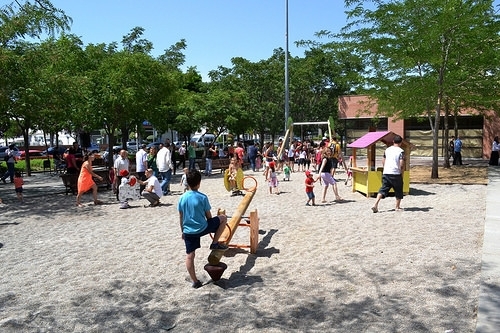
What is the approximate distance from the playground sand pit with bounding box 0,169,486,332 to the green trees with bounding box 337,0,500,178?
6.95 metres

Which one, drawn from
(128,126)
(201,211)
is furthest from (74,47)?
(201,211)

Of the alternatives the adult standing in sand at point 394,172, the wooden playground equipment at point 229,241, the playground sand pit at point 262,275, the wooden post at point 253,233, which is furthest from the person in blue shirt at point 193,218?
the adult standing in sand at point 394,172

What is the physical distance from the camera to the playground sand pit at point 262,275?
4617mm

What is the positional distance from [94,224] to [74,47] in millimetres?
13205

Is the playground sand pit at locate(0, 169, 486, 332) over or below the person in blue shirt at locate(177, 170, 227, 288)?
below

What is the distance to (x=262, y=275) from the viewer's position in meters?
5.98

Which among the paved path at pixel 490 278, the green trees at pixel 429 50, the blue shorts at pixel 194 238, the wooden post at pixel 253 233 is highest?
the green trees at pixel 429 50

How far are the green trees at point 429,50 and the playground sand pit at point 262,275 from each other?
22.8 feet

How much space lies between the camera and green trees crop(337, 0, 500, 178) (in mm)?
14859

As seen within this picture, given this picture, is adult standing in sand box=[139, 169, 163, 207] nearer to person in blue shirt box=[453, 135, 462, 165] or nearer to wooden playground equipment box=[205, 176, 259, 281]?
wooden playground equipment box=[205, 176, 259, 281]

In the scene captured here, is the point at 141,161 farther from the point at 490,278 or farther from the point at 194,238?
the point at 490,278

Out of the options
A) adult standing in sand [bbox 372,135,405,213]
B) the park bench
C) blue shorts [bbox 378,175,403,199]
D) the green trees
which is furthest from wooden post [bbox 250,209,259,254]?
the park bench

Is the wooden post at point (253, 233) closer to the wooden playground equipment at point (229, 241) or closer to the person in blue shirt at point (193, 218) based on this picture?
the wooden playground equipment at point (229, 241)

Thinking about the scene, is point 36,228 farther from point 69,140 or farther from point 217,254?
point 69,140
